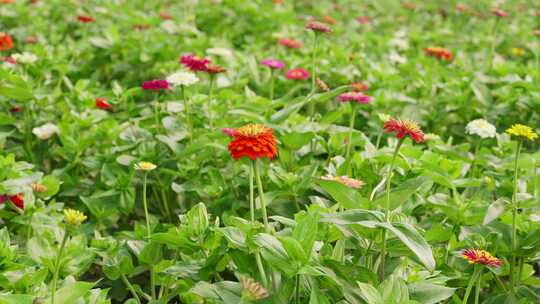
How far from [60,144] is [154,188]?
19.0 inches

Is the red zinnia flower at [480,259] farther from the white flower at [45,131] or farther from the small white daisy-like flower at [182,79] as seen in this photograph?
the white flower at [45,131]

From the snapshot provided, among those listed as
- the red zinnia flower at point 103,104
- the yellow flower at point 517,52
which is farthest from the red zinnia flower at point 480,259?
the yellow flower at point 517,52

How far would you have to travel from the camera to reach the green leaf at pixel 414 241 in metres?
1.16

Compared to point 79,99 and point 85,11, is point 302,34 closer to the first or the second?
point 85,11

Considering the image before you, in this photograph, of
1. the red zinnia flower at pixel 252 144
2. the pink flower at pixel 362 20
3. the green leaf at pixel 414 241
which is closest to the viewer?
the green leaf at pixel 414 241

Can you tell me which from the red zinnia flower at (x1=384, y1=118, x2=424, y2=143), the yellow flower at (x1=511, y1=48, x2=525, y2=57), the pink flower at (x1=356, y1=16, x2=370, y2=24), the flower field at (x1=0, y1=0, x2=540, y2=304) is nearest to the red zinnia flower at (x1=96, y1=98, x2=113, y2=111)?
the flower field at (x1=0, y1=0, x2=540, y2=304)

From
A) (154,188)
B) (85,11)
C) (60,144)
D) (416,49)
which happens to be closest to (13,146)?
(60,144)

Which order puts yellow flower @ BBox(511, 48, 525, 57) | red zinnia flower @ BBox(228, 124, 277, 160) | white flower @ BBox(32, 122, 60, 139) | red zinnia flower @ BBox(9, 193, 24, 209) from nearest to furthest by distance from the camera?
red zinnia flower @ BBox(228, 124, 277, 160), red zinnia flower @ BBox(9, 193, 24, 209), white flower @ BBox(32, 122, 60, 139), yellow flower @ BBox(511, 48, 525, 57)

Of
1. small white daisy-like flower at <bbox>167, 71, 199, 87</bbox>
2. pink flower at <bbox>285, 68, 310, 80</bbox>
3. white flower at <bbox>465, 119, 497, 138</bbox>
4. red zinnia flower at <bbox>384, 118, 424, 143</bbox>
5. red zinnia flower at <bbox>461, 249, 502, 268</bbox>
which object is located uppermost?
red zinnia flower at <bbox>384, 118, 424, 143</bbox>

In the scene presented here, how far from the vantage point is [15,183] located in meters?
1.66

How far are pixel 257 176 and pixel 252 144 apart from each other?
69 mm

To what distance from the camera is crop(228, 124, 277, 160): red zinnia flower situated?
49.8 inches

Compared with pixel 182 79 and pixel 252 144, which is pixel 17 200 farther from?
pixel 252 144

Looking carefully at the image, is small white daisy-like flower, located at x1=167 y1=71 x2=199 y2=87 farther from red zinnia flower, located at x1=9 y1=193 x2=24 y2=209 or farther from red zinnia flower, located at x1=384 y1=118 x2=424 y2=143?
red zinnia flower, located at x1=384 y1=118 x2=424 y2=143
